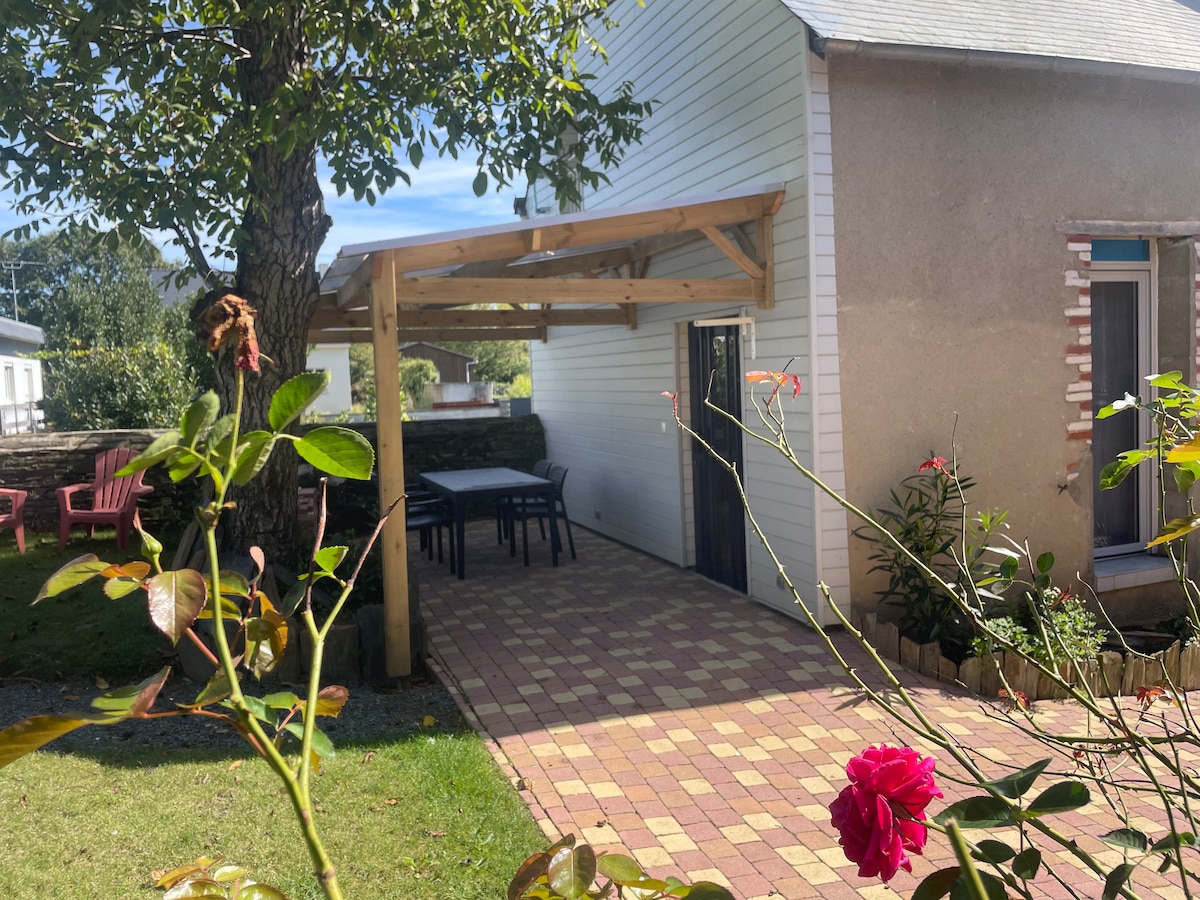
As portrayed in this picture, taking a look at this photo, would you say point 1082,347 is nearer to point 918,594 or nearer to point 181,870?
point 918,594

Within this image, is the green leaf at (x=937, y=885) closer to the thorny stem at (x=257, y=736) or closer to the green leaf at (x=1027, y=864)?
the green leaf at (x=1027, y=864)

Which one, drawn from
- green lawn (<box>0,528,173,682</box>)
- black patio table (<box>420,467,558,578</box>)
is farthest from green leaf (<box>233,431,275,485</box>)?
black patio table (<box>420,467,558,578</box>)

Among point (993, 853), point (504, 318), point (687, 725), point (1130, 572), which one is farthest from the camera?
point (504, 318)

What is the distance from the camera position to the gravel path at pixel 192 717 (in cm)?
510

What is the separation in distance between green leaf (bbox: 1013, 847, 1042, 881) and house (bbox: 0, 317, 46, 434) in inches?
980

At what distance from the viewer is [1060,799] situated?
1.02 meters

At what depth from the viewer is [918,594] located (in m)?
6.64

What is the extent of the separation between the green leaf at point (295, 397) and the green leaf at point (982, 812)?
0.78m

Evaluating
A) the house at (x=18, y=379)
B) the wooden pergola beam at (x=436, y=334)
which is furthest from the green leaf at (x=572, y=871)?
the house at (x=18, y=379)

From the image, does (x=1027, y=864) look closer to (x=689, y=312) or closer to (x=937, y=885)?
(x=937, y=885)

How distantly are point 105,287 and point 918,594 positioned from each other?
18.5 meters

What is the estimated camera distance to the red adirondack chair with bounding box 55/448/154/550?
9.34m

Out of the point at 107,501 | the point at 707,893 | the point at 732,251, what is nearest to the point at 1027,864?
the point at 707,893

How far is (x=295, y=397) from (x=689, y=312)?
8111mm
